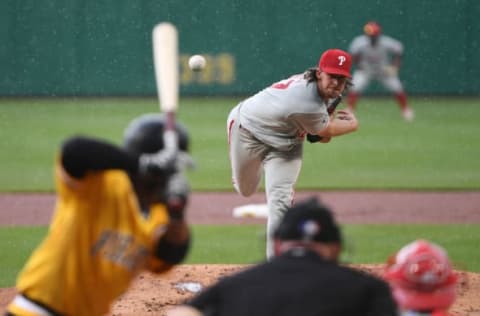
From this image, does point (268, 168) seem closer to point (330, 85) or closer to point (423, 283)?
point (330, 85)

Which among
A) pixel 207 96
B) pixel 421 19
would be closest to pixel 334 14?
pixel 421 19

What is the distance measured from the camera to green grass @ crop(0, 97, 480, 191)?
13922 mm

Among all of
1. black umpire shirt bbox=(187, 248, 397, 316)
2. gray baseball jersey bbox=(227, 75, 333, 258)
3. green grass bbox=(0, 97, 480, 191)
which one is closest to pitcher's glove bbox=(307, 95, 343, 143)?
gray baseball jersey bbox=(227, 75, 333, 258)

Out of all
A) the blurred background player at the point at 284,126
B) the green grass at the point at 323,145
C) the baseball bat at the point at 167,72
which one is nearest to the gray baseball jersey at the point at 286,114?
the blurred background player at the point at 284,126

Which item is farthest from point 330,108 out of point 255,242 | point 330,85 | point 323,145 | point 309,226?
point 323,145

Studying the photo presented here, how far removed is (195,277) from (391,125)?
12.6 metres

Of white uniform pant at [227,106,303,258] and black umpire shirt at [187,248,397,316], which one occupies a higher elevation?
black umpire shirt at [187,248,397,316]

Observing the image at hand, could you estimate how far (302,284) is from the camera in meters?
3.02

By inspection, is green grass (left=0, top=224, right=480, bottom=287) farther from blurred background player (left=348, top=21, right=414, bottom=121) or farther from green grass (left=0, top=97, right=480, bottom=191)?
blurred background player (left=348, top=21, right=414, bottom=121)

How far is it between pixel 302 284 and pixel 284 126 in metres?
4.94

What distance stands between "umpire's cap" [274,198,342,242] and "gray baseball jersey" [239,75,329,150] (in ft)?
14.6

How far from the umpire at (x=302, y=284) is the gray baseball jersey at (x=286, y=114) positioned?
4470mm

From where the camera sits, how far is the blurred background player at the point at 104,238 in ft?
11.8

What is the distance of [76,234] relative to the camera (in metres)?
3.68
